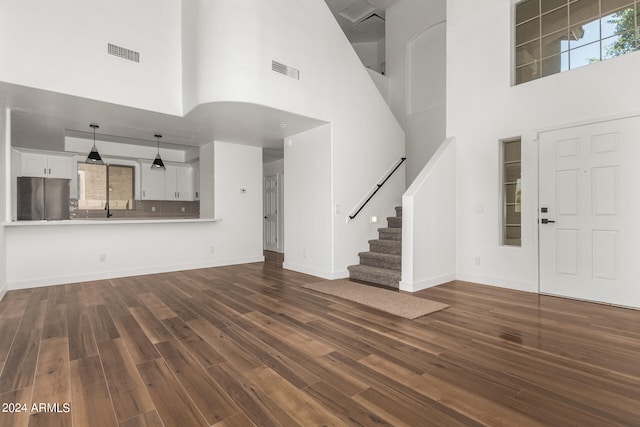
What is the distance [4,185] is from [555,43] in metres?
8.15

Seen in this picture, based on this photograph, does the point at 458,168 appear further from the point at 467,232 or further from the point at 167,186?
the point at 167,186

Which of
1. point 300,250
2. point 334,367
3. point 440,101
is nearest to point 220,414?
point 334,367

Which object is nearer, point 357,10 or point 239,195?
point 239,195

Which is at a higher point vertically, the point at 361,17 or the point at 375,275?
the point at 361,17

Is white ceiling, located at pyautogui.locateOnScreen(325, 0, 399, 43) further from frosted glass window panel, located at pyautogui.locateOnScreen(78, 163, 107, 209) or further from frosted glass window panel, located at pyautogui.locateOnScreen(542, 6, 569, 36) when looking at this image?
frosted glass window panel, located at pyautogui.locateOnScreen(78, 163, 107, 209)

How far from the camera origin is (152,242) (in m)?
6.09

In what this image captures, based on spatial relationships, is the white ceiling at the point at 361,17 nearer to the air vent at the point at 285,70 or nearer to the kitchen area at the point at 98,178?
the air vent at the point at 285,70

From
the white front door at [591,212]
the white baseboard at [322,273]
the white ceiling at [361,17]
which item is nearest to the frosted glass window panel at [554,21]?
the white front door at [591,212]

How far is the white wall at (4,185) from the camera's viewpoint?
4.39 m

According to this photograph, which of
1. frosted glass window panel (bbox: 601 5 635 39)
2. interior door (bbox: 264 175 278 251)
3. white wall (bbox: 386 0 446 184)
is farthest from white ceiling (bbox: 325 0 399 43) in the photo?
frosted glass window panel (bbox: 601 5 635 39)

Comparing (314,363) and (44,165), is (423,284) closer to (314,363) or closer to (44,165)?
(314,363)

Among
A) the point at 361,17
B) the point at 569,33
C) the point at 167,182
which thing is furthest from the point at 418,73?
the point at 167,182

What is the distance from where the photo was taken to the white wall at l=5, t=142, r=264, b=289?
493 cm

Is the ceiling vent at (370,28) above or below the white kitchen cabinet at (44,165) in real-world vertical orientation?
above
